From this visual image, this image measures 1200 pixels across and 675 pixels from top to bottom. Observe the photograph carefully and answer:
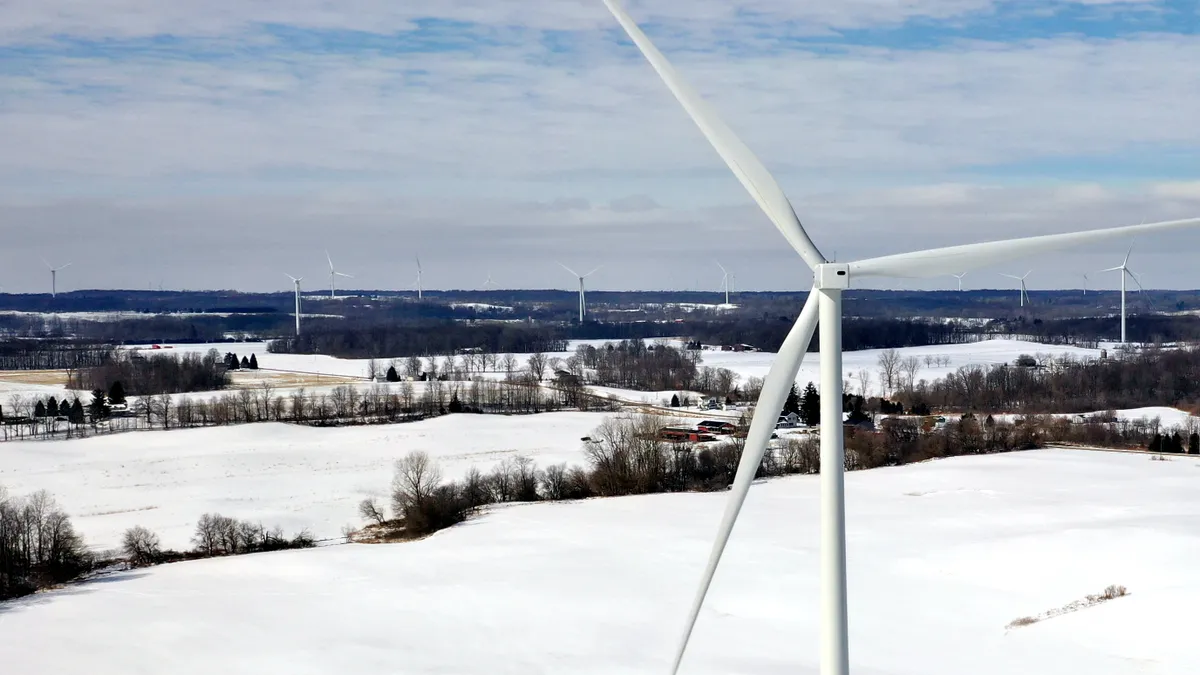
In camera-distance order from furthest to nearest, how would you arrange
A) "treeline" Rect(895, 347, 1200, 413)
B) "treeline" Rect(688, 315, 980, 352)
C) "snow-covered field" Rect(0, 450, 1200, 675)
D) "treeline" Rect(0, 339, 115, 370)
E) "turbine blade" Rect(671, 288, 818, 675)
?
1. "treeline" Rect(688, 315, 980, 352)
2. "treeline" Rect(0, 339, 115, 370)
3. "treeline" Rect(895, 347, 1200, 413)
4. "snow-covered field" Rect(0, 450, 1200, 675)
5. "turbine blade" Rect(671, 288, 818, 675)

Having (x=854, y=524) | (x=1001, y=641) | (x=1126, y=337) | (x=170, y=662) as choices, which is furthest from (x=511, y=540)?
(x=1126, y=337)

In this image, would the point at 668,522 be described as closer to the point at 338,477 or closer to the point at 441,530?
the point at 441,530

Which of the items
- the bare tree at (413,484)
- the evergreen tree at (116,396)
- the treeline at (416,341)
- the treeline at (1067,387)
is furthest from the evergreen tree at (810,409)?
the treeline at (416,341)

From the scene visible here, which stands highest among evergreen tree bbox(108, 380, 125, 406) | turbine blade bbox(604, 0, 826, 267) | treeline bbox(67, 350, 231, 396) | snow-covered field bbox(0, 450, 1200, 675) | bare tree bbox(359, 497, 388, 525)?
turbine blade bbox(604, 0, 826, 267)

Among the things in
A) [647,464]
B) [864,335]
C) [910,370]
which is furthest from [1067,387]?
[864,335]

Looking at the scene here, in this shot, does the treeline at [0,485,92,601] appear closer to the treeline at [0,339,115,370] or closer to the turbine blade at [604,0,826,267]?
the turbine blade at [604,0,826,267]

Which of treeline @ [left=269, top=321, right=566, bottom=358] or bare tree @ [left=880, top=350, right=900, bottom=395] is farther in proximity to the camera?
treeline @ [left=269, top=321, right=566, bottom=358]

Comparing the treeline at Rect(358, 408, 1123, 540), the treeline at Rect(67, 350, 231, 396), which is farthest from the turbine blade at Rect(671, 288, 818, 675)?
the treeline at Rect(67, 350, 231, 396)
